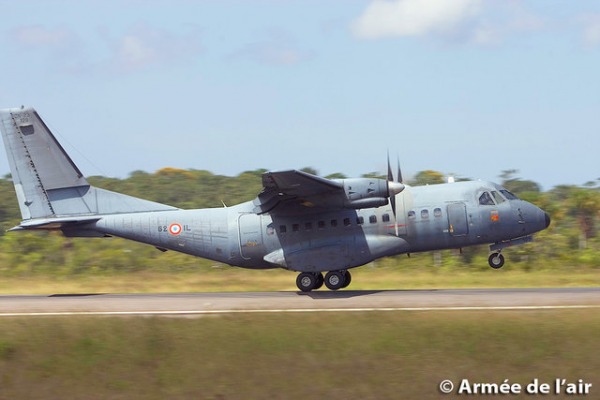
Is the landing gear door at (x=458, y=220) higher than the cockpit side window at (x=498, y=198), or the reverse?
the cockpit side window at (x=498, y=198)

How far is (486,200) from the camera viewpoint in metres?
26.5

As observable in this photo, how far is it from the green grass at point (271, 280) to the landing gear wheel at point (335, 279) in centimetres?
261

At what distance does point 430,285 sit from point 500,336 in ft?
36.0

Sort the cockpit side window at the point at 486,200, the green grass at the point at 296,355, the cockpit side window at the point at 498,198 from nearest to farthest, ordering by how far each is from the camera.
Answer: the green grass at the point at 296,355 → the cockpit side window at the point at 486,200 → the cockpit side window at the point at 498,198

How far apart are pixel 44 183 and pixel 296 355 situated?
45.5 feet

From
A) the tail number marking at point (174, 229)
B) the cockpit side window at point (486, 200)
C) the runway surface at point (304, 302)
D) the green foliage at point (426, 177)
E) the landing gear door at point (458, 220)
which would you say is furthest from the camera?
the green foliage at point (426, 177)

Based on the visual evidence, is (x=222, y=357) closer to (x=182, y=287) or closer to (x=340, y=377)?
(x=340, y=377)

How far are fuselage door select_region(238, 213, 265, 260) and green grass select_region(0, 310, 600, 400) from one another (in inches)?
232

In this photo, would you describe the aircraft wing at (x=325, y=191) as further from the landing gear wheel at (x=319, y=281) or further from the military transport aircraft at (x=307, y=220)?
the landing gear wheel at (x=319, y=281)

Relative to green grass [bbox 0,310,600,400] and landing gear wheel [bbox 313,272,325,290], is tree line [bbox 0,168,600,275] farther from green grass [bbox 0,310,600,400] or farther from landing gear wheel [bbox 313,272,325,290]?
green grass [bbox 0,310,600,400]

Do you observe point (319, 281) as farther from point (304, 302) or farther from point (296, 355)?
point (296, 355)

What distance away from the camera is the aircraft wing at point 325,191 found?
24.5m

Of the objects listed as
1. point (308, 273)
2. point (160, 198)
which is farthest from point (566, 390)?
point (160, 198)

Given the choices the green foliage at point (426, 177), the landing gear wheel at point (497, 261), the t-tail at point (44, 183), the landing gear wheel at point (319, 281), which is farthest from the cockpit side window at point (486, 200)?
the green foliage at point (426, 177)
